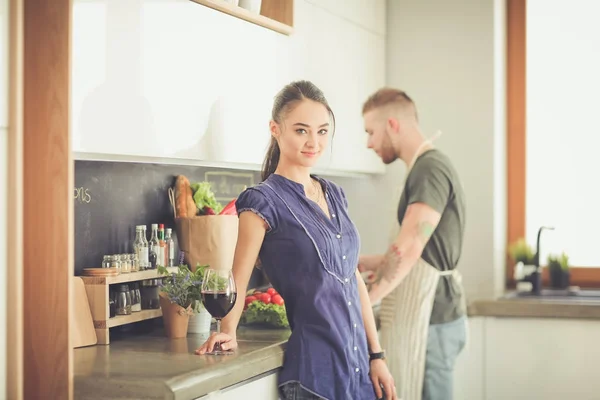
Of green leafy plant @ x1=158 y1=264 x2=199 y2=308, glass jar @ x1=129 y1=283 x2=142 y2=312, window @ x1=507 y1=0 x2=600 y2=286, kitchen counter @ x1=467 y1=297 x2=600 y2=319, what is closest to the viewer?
green leafy plant @ x1=158 y1=264 x2=199 y2=308

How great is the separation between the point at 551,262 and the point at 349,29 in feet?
4.66

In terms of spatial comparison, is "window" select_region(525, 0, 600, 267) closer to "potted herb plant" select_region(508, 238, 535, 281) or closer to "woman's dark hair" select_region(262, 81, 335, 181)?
"potted herb plant" select_region(508, 238, 535, 281)

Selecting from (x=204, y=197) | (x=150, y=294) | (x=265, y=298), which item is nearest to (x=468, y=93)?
(x=204, y=197)

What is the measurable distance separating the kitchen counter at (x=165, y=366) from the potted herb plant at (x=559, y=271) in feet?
6.32

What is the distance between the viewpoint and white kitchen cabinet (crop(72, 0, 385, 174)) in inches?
86.7

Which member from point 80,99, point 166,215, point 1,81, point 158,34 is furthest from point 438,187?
point 1,81

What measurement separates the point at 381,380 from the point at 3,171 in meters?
1.24

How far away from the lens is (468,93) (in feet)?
13.1

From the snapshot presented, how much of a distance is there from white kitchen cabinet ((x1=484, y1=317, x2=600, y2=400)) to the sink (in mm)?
236

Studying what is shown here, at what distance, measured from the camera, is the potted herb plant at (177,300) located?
2516 millimetres

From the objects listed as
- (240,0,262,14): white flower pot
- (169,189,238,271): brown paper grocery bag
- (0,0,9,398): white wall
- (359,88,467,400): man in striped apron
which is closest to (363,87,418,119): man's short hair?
(359,88,467,400): man in striped apron

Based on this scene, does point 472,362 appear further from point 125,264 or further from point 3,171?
point 3,171

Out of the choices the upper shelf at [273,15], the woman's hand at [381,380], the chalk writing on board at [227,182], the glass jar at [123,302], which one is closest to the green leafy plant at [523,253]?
the chalk writing on board at [227,182]

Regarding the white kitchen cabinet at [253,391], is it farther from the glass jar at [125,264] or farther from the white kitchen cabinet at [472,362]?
the white kitchen cabinet at [472,362]
